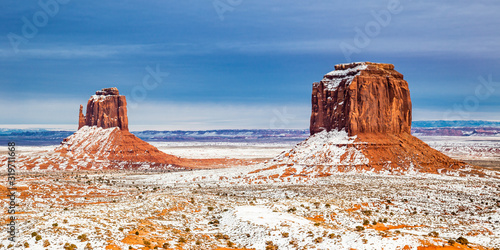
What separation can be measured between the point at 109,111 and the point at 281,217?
96.0 m

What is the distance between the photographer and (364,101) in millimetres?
70938

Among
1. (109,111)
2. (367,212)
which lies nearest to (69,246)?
(367,212)

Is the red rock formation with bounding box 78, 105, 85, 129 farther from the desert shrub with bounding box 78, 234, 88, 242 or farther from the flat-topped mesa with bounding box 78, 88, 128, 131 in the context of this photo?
the desert shrub with bounding box 78, 234, 88, 242

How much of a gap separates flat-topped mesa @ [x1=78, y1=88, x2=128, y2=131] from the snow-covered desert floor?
203 ft

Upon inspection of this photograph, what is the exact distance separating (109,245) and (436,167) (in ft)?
185

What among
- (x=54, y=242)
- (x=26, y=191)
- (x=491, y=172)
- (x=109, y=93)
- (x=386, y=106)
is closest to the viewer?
(x=54, y=242)

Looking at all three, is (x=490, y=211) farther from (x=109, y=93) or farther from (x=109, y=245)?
(x=109, y=93)

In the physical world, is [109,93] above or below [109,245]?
above

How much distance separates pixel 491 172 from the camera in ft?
214

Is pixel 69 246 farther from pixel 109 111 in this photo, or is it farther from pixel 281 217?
pixel 109 111

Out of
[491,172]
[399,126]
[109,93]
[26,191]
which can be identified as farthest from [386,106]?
[109,93]

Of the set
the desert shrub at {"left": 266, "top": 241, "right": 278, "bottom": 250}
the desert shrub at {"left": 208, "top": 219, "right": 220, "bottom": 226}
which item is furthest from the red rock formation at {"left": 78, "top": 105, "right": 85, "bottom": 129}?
the desert shrub at {"left": 266, "top": 241, "right": 278, "bottom": 250}

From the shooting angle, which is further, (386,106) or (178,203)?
(386,106)

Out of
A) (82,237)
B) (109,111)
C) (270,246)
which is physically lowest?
(270,246)
